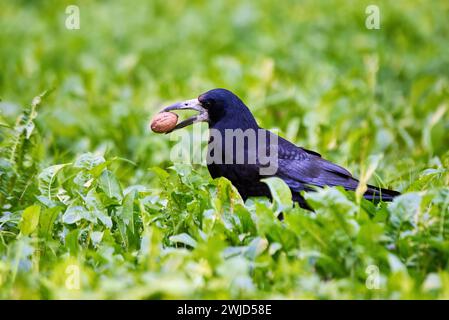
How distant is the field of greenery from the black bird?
8.1 inches

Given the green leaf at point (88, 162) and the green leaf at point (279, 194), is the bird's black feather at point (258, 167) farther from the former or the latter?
the green leaf at point (88, 162)

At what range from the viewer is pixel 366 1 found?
10.9 metres

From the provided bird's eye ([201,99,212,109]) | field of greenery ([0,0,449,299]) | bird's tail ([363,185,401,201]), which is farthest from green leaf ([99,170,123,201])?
bird's tail ([363,185,401,201])

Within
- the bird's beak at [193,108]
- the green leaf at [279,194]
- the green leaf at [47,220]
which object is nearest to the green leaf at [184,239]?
the green leaf at [279,194]

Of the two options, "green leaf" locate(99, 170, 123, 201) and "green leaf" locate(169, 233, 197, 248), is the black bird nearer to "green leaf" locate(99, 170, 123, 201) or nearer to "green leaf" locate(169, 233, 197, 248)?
"green leaf" locate(99, 170, 123, 201)

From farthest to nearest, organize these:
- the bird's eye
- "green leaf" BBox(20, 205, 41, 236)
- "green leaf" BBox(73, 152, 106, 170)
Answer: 1. the bird's eye
2. "green leaf" BBox(73, 152, 106, 170)
3. "green leaf" BBox(20, 205, 41, 236)

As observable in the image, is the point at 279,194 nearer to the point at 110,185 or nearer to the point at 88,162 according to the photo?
the point at 110,185

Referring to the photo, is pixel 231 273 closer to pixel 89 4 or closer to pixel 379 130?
pixel 379 130

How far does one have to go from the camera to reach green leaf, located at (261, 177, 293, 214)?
13.4 ft

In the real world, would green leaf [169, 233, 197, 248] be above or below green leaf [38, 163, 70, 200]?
below

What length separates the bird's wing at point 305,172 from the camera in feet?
16.0

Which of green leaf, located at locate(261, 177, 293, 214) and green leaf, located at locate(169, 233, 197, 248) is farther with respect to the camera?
green leaf, located at locate(261, 177, 293, 214)

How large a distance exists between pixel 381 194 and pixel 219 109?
3.80ft
